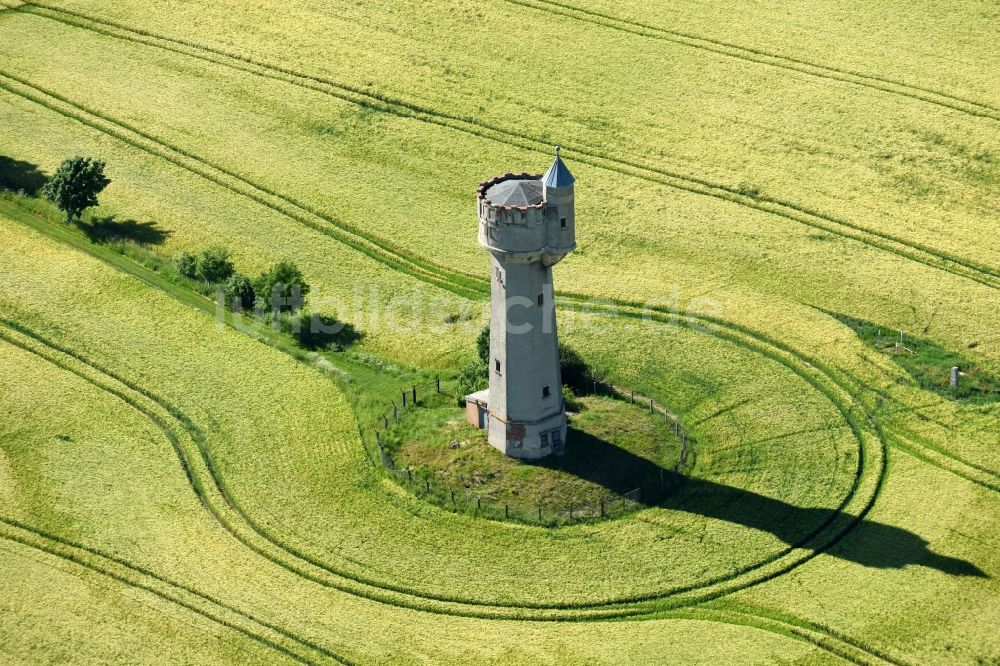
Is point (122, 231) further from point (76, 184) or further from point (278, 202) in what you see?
point (278, 202)

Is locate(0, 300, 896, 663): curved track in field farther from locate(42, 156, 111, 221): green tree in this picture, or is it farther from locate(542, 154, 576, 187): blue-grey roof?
locate(542, 154, 576, 187): blue-grey roof

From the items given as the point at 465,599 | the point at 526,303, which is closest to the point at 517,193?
the point at 526,303

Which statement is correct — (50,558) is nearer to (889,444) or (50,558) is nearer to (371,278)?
(371,278)

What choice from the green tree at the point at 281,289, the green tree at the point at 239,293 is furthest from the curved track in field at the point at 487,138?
the green tree at the point at 239,293

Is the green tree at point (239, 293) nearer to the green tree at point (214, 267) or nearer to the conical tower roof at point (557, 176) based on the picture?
the green tree at point (214, 267)

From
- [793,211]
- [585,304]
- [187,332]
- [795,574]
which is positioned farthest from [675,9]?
[795,574]

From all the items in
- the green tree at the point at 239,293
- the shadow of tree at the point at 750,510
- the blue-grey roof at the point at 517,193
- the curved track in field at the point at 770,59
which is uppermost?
the curved track in field at the point at 770,59
